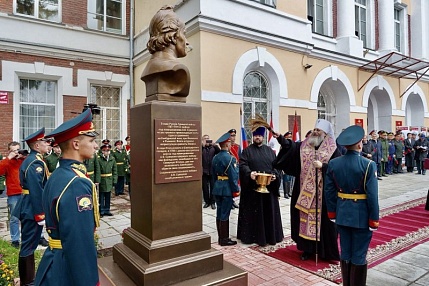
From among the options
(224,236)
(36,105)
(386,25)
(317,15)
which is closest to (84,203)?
(224,236)

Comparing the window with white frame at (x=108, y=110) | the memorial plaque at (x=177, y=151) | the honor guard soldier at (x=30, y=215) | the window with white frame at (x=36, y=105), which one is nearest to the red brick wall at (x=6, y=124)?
the window with white frame at (x=36, y=105)

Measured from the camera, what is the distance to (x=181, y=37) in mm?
3676

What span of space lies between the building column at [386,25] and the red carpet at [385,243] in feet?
35.3

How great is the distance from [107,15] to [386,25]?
13.2 m

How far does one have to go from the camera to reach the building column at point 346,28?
13367 millimetres

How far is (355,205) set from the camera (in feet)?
11.2

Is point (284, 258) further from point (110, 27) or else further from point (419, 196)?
point (110, 27)

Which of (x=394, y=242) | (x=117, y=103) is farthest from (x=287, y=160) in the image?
(x=117, y=103)

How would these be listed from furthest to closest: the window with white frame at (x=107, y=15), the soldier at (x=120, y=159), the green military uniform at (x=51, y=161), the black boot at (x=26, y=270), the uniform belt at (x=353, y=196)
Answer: the window with white frame at (x=107, y=15)
the soldier at (x=120, y=159)
the green military uniform at (x=51, y=161)
the black boot at (x=26, y=270)
the uniform belt at (x=353, y=196)

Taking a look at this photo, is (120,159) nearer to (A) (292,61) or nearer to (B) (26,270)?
(B) (26,270)

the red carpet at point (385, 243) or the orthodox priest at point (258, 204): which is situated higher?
the orthodox priest at point (258, 204)

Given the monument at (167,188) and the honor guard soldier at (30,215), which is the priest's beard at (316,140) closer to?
the monument at (167,188)

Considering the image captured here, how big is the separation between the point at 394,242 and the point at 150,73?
4.93m

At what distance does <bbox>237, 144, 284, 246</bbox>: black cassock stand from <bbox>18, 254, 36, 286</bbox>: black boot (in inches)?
127
